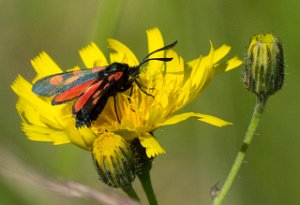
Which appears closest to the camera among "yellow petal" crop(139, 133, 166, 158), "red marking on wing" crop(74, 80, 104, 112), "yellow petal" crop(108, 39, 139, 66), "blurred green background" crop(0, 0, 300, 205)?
"yellow petal" crop(139, 133, 166, 158)

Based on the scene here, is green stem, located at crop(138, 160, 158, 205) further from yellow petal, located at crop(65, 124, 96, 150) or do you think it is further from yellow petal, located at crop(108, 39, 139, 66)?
yellow petal, located at crop(108, 39, 139, 66)

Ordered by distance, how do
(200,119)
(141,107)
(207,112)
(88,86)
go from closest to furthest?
(200,119) → (88,86) → (141,107) → (207,112)

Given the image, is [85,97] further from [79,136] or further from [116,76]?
[79,136]

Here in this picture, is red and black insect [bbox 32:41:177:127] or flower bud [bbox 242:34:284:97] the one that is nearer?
flower bud [bbox 242:34:284:97]

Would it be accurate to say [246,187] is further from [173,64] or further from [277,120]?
[173,64]

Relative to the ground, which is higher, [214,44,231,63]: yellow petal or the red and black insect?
[214,44,231,63]: yellow petal

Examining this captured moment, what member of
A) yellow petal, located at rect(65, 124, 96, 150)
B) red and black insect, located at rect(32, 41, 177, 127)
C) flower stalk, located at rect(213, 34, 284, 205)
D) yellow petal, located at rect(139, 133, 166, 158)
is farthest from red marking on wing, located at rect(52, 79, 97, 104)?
flower stalk, located at rect(213, 34, 284, 205)

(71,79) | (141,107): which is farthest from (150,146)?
(71,79)
